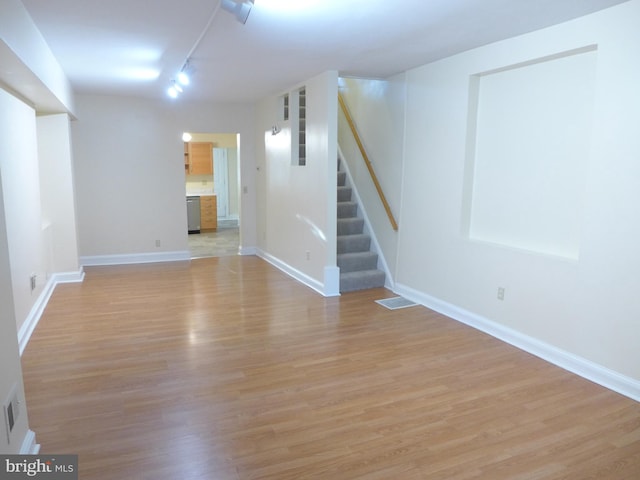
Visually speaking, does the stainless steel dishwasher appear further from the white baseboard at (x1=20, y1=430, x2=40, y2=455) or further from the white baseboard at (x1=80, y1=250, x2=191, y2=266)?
the white baseboard at (x1=20, y1=430, x2=40, y2=455)

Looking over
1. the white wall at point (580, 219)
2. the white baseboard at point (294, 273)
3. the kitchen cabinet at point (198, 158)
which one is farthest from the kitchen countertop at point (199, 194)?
the white wall at point (580, 219)

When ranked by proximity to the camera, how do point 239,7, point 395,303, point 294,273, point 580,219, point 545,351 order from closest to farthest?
point 239,7, point 580,219, point 545,351, point 395,303, point 294,273

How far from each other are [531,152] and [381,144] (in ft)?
6.95

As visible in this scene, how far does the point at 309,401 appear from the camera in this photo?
9.08ft

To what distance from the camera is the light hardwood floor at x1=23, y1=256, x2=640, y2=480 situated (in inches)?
86.4

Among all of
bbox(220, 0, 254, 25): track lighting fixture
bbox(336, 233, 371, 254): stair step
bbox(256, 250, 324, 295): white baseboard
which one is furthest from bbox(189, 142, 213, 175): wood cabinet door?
bbox(220, 0, 254, 25): track lighting fixture

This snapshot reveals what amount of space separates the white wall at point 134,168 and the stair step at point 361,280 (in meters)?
3.19

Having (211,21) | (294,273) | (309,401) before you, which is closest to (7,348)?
(309,401)

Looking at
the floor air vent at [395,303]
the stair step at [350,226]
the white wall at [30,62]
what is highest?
the white wall at [30,62]

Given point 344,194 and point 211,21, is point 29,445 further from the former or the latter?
point 344,194

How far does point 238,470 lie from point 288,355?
1353 mm

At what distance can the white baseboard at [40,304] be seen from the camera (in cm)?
367

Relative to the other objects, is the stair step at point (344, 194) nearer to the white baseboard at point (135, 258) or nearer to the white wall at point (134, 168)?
the white wall at point (134, 168)

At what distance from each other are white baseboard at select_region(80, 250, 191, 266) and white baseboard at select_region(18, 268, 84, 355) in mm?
654
